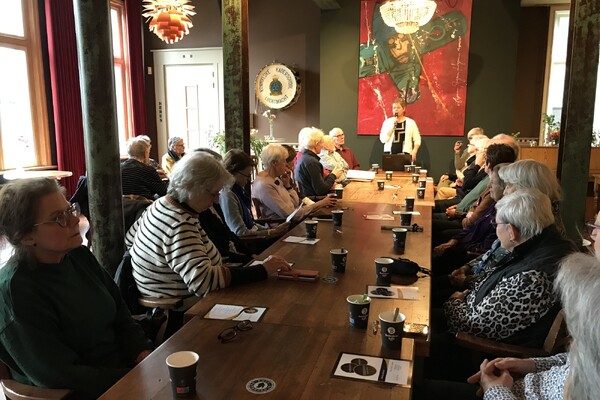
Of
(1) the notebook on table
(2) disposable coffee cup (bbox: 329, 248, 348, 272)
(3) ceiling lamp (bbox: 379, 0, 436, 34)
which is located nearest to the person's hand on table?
(2) disposable coffee cup (bbox: 329, 248, 348, 272)

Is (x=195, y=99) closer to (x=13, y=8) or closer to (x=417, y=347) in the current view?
(x=13, y=8)

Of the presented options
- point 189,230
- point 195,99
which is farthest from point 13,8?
point 189,230

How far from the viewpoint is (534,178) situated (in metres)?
2.87

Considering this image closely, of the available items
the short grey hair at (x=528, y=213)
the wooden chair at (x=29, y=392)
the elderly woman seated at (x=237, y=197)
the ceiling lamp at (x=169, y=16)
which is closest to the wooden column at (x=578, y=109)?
the short grey hair at (x=528, y=213)

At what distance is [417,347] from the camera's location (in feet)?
5.48

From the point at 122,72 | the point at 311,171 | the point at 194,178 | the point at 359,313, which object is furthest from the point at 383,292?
the point at 122,72

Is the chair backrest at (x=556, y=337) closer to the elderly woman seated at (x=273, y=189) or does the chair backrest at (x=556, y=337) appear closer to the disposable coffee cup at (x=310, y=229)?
the disposable coffee cup at (x=310, y=229)

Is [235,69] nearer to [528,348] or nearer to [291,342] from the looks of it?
[291,342]

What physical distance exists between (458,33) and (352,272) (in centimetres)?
685

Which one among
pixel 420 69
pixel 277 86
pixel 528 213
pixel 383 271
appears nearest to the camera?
pixel 528 213

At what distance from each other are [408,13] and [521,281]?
5134mm

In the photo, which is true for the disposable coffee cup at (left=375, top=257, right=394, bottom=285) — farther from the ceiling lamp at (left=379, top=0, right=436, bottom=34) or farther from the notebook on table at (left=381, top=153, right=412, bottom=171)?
the ceiling lamp at (left=379, top=0, right=436, bottom=34)

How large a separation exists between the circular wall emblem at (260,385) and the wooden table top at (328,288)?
395mm

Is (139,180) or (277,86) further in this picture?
(277,86)
